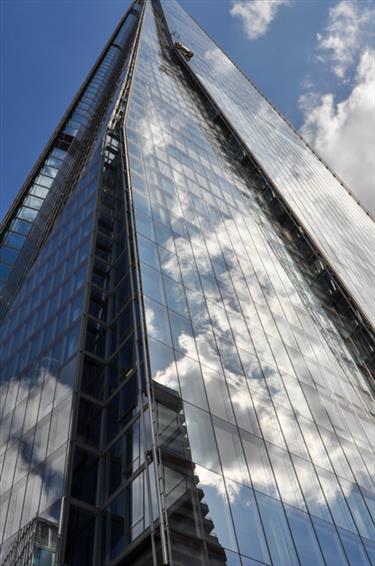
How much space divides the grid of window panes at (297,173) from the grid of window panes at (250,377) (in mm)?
15877

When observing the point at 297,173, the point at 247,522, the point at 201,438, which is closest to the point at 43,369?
the point at 201,438

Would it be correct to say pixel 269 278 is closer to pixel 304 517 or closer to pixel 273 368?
pixel 273 368

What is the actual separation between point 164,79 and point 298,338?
5216 cm

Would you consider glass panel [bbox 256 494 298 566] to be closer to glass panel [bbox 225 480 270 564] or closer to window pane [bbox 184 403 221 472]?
glass panel [bbox 225 480 270 564]

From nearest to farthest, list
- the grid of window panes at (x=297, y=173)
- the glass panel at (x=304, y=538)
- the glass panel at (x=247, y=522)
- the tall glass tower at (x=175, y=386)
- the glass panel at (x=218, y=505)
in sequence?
the glass panel at (x=218, y=505)
the glass panel at (x=247, y=522)
the tall glass tower at (x=175, y=386)
the glass panel at (x=304, y=538)
the grid of window panes at (x=297, y=173)

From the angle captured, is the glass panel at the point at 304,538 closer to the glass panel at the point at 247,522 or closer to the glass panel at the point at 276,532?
the glass panel at the point at 276,532

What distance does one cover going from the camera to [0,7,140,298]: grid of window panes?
200 feet

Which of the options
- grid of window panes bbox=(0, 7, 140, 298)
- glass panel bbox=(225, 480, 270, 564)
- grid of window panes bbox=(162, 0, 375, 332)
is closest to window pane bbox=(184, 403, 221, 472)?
glass panel bbox=(225, 480, 270, 564)

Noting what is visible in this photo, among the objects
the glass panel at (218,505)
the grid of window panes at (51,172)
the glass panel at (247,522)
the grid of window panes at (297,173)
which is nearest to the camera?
the glass panel at (218,505)

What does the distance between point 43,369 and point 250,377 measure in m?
8.73

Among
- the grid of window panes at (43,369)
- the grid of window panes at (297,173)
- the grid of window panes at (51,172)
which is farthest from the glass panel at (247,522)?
the grid of window panes at (51,172)

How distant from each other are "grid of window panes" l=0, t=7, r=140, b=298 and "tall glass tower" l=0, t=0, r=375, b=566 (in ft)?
68.4

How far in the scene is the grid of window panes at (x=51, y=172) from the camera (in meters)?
60.8

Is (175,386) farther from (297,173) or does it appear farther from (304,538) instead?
(297,173)
